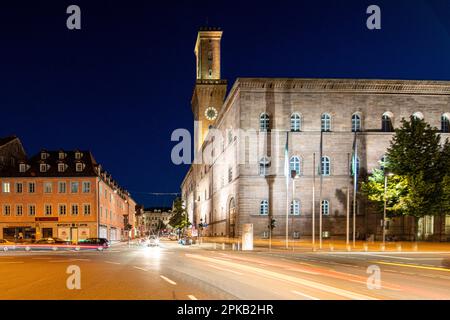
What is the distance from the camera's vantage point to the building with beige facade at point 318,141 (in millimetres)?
62281

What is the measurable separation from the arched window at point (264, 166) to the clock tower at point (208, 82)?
2154 inches

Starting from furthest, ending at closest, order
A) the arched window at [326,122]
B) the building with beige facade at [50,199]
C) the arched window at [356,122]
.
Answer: the building with beige facade at [50,199] < the arched window at [356,122] < the arched window at [326,122]

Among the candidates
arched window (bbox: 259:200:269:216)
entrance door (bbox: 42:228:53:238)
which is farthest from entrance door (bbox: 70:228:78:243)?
arched window (bbox: 259:200:269:216)

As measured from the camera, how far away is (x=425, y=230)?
63.3 meters

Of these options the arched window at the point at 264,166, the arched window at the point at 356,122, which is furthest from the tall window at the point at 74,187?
the arched window at the point at 356,122

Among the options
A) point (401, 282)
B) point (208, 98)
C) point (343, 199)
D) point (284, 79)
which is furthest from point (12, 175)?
point (401, 282)

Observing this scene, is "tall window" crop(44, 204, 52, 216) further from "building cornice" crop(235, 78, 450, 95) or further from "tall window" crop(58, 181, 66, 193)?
"building cornice" crop(235, 78, 450, 95)

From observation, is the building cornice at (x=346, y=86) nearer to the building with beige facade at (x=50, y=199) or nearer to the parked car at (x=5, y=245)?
the building with beige facade at (x=50, y=199)

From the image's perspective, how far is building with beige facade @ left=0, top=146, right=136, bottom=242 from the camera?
7062cm

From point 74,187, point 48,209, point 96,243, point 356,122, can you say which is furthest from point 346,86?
point 48,209

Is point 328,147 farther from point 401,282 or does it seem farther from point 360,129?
point 401,282

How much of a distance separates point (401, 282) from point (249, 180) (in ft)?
149
